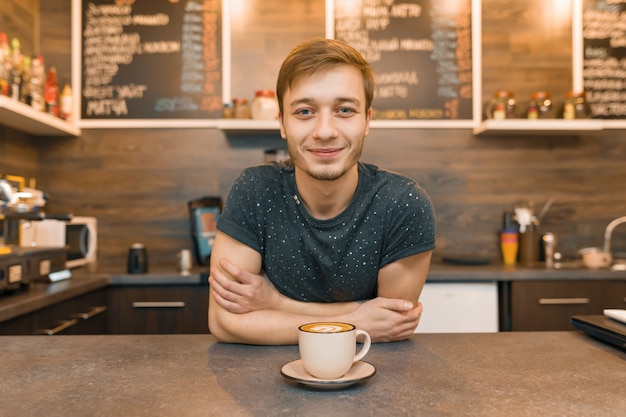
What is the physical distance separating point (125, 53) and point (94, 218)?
0.91 m

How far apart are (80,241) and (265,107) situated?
1126 mm

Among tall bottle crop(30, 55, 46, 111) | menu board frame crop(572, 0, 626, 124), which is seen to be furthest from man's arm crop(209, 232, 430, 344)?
menu board frame crop(572, 0, 626, 124)

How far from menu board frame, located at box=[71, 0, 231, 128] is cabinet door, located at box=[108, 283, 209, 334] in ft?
3.11

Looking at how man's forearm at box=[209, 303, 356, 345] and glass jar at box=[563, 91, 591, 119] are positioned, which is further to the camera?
glass jar at box=[563, 91, 591, 119]

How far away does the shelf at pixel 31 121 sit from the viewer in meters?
2.20

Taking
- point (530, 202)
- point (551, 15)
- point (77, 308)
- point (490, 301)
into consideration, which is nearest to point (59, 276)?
point (77, 308)

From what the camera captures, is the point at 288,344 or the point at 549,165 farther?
the point at 549,165

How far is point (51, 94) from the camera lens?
273 cm

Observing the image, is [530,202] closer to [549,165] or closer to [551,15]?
[549,165]

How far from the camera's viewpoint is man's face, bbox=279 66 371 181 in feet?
4.22

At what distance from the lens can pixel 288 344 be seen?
115cm

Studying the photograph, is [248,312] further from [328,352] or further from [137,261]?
[137,261]

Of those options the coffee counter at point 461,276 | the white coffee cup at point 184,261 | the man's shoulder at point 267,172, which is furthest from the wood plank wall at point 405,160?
the man's shoulder at point 267,172

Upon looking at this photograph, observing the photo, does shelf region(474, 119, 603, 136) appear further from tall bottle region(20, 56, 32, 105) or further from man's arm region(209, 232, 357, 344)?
tall bottle region(20, 56, 32, 105)
